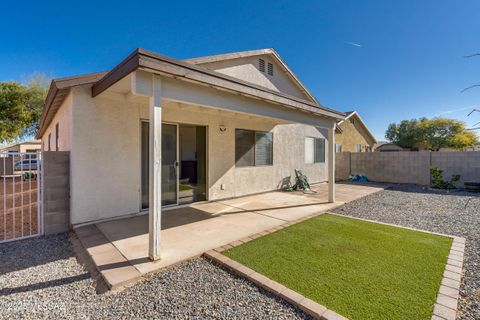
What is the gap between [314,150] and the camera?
12.3 metres

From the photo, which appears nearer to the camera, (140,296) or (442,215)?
(140,296)

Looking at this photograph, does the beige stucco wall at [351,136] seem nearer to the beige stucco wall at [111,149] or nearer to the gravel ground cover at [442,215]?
the gravel ground cover at [442,215]

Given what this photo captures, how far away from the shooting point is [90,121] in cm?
504

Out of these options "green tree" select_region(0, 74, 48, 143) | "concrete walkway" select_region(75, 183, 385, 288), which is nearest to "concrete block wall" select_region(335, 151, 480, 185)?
"concrete walkway" select_region(75, 183, 385, 288)

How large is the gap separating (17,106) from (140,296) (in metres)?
23.6

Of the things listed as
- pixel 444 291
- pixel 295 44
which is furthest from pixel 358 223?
pixel 295 44

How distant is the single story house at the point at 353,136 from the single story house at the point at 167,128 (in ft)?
31.5

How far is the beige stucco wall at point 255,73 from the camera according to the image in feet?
26.5

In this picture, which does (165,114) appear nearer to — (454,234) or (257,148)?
(257,148)

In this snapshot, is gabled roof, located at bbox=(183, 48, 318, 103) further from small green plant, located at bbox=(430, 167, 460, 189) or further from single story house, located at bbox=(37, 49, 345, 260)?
small green plant, located at bbox=(430, 167, 460, 189)

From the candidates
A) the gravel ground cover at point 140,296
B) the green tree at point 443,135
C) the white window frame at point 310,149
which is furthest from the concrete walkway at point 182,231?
the green tree at point 443,135

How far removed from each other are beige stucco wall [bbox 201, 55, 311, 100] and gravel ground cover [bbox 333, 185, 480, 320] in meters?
5.70

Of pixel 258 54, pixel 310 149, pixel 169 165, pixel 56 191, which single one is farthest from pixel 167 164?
pixel 310 149

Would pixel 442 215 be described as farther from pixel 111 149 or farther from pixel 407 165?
pixel 111 149
